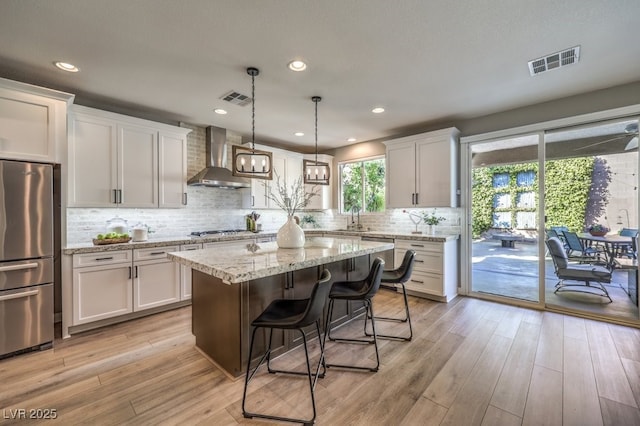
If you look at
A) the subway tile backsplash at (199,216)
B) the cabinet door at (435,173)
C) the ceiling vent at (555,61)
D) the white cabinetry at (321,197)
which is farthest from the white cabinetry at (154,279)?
the ceiling vent at (555,61)

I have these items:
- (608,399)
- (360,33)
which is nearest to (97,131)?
(360,33)

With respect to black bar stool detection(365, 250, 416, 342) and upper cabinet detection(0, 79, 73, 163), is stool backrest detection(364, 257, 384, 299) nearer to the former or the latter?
black bar stool detection(365, 250, 416, 342)

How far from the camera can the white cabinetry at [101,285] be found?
2969 mm

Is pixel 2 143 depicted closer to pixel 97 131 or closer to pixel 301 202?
pixel 97 131

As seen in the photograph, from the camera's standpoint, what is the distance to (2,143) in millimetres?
2537

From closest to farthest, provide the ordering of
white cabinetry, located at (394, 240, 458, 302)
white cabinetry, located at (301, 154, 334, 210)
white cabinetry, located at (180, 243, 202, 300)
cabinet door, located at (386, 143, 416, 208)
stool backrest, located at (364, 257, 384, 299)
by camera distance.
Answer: stool backrest, located at (364, 257, 384, 299)
white cabinetry, located at (180, 243, 202, 300)
white cabinetry, located at (394, 240, 458, 302)
cabinet door, located at (386, 143, 416, 208)
white cabinetry, located at (301, 154, 334, 210)

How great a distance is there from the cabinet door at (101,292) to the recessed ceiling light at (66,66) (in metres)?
2.01

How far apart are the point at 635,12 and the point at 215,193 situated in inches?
198

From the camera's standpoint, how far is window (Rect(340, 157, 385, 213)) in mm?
5512

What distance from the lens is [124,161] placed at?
358cm

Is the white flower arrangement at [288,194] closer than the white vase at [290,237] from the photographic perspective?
No

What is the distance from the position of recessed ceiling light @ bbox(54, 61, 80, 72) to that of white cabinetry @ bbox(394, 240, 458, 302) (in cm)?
446

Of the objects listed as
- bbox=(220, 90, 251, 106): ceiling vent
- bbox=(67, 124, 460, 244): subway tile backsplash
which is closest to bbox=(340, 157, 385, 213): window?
bbox=(67, 124, 460, 244): subway tile backsplash

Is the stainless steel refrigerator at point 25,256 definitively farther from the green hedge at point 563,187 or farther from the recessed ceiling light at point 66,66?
the green hedge at point 563,187
